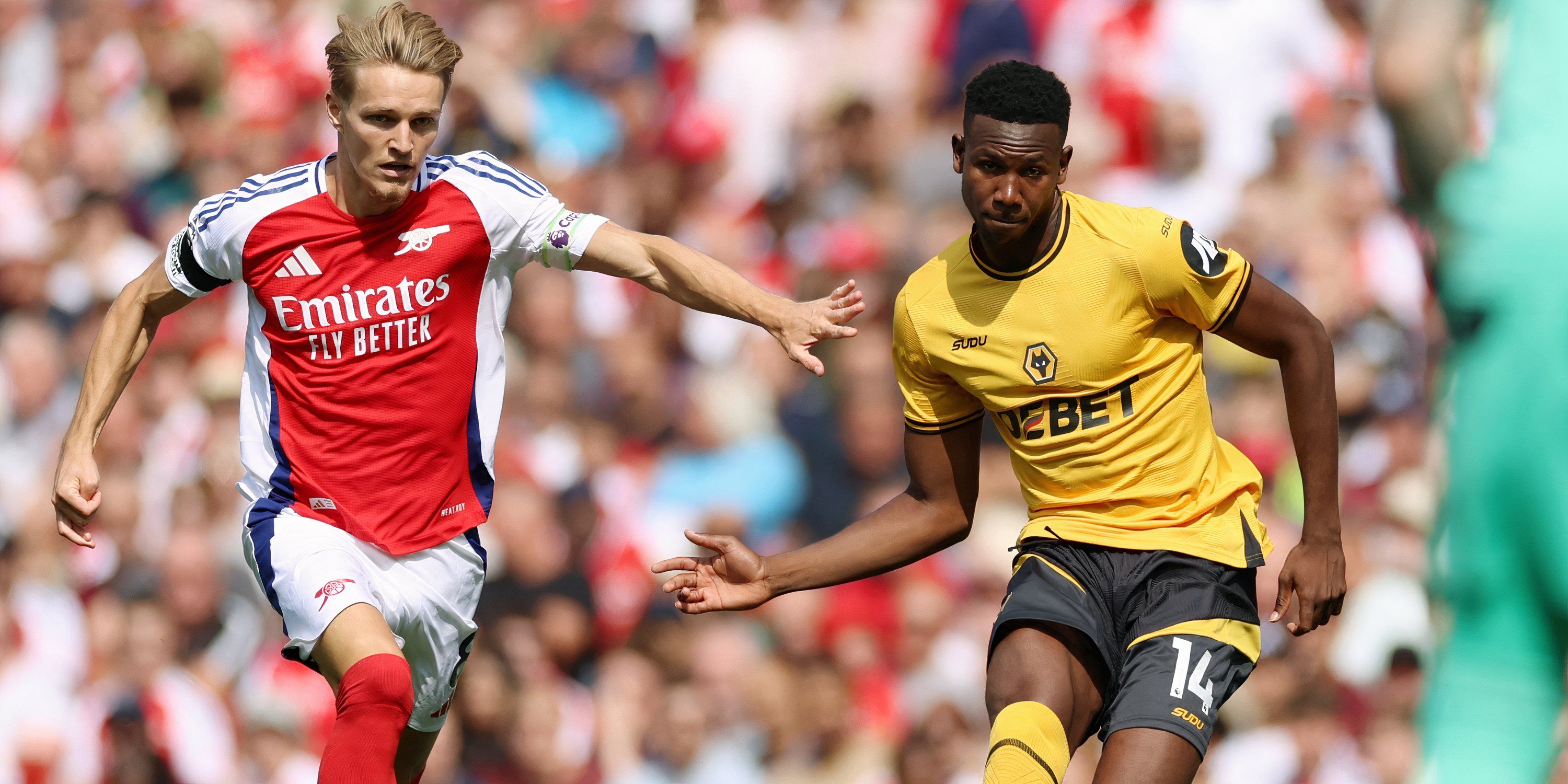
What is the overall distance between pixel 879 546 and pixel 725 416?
153 inches

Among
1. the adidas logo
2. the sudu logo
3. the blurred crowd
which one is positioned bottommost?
the blurred crowd

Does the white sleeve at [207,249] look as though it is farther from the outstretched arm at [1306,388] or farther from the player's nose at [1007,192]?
the outstretched arm at [1306,388]

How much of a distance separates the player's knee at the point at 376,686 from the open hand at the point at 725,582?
807 mm

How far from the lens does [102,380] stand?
5195 millimetres

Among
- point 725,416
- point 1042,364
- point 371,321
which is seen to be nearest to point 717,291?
point 1042,364

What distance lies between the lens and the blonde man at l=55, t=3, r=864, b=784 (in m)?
4.85

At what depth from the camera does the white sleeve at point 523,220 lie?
16.9ft

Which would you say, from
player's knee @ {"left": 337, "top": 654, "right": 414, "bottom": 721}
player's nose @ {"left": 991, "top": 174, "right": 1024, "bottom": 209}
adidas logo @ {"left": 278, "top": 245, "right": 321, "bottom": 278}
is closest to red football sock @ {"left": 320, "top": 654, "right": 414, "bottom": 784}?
player's knee @ {"left": 337, "top": 654, "right": 414, "bottom": 721}

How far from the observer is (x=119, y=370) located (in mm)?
5223

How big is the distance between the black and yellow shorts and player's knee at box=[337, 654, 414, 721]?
173cm

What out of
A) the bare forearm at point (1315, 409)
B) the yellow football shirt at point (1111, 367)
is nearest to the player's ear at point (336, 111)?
the yellow football shirt at point (1111, 367)

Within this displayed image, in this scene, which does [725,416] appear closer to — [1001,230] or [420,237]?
[420,237]

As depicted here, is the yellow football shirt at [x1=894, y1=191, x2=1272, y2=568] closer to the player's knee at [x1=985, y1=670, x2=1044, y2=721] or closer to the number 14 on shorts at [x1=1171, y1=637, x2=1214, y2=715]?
the number 14 on shorts at [x1=1171, y1=637, x2=1214, y2=715]

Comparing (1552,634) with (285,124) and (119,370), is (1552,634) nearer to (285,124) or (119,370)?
(119,370)
